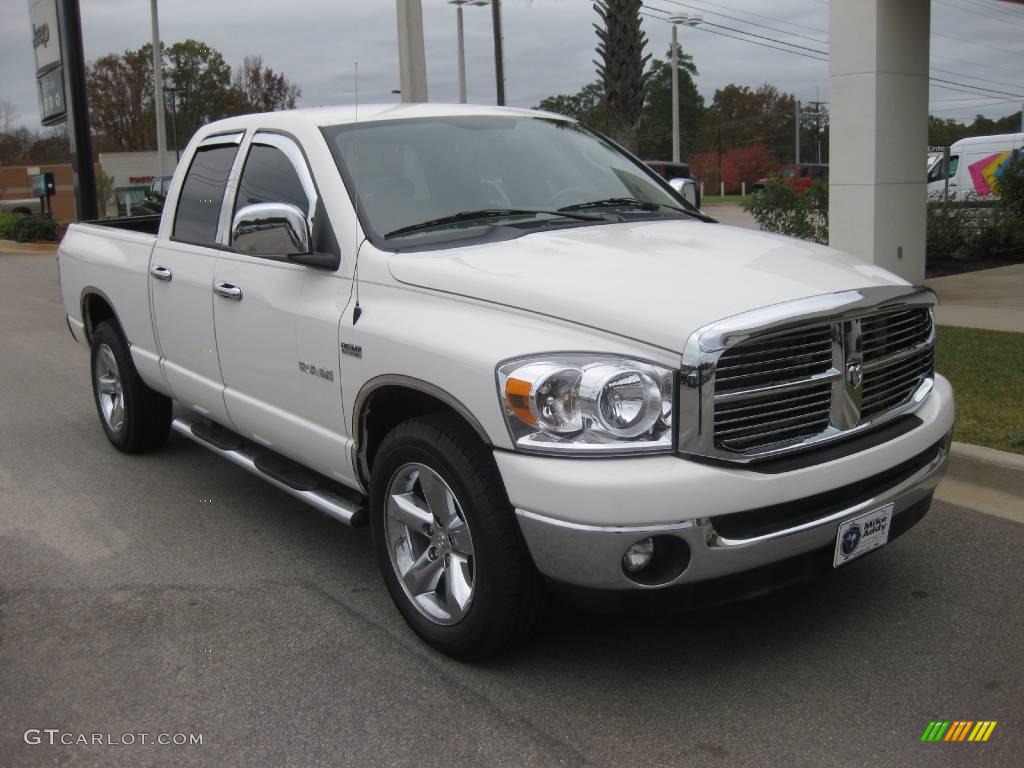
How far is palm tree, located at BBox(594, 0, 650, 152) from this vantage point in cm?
1476

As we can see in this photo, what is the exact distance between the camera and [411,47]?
38.1ft

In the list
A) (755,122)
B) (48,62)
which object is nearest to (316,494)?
(48,62)

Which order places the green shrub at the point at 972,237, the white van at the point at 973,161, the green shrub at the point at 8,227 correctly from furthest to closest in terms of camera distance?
the green shrub at the point at 8,227, the white van at the point at 973,161, the green shrub at the point at 972,237

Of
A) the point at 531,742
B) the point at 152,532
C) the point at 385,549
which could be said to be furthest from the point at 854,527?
the point at 152,532

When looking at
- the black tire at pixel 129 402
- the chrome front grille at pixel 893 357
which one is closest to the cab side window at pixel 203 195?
the black tire at pixel 129 402

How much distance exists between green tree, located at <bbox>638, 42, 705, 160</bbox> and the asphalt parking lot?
85910mm

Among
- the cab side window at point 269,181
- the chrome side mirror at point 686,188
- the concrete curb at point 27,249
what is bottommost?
the concrete curb at point 27,249

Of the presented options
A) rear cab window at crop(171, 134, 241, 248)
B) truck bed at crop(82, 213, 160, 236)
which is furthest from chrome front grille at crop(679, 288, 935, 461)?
truck bed at crop(82, 213, 160, 236)

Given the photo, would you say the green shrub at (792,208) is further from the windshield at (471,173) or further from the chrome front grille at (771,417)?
the chrome front grille at (771,417)

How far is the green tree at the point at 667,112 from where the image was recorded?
295 ft

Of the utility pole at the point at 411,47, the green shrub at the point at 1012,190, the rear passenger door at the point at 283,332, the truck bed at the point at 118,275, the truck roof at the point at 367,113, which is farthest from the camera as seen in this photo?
the green shrub at the point at 1012,190

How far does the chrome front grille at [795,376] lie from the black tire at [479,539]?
0.66 meters

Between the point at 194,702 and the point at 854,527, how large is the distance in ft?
7.60

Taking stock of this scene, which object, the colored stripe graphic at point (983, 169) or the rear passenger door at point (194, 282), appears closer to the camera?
the rear passenger door at point (194, 282)
